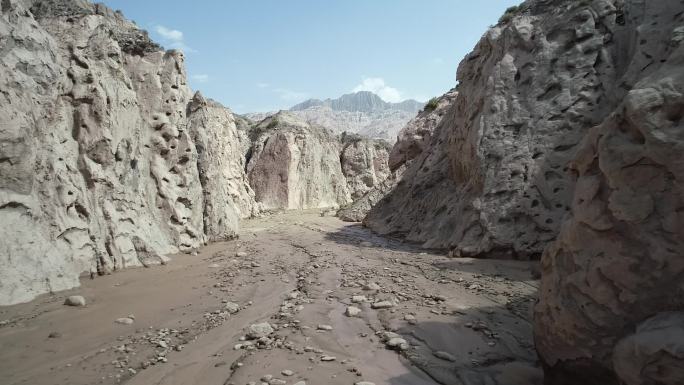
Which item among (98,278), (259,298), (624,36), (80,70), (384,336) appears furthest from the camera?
(624,36)

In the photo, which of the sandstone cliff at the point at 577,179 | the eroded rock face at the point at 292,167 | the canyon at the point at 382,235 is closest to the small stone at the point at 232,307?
the canyon at the point at 382,235

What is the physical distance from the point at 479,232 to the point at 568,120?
8.53 ft

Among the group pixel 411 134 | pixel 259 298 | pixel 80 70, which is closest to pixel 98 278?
pixel 259 298

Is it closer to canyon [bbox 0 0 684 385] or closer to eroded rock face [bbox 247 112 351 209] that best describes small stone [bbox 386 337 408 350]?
canyon [bbox 0 0 684 385]

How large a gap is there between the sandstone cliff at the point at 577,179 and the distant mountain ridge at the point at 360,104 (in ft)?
467

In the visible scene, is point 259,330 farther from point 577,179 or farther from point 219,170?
point 219,170

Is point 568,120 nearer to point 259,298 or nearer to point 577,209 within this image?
point 577,209

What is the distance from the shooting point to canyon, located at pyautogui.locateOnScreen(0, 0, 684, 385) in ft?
7.11

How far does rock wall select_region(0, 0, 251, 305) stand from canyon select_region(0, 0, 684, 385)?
3cm

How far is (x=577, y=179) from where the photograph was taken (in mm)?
2750

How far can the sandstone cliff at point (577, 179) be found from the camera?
1993 mm

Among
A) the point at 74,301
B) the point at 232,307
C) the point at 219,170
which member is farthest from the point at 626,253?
the point at 219,170

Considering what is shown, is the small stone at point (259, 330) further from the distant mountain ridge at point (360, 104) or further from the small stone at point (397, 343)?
the distant mountain ridge at point (360, 104)

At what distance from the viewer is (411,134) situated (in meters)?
15.2
